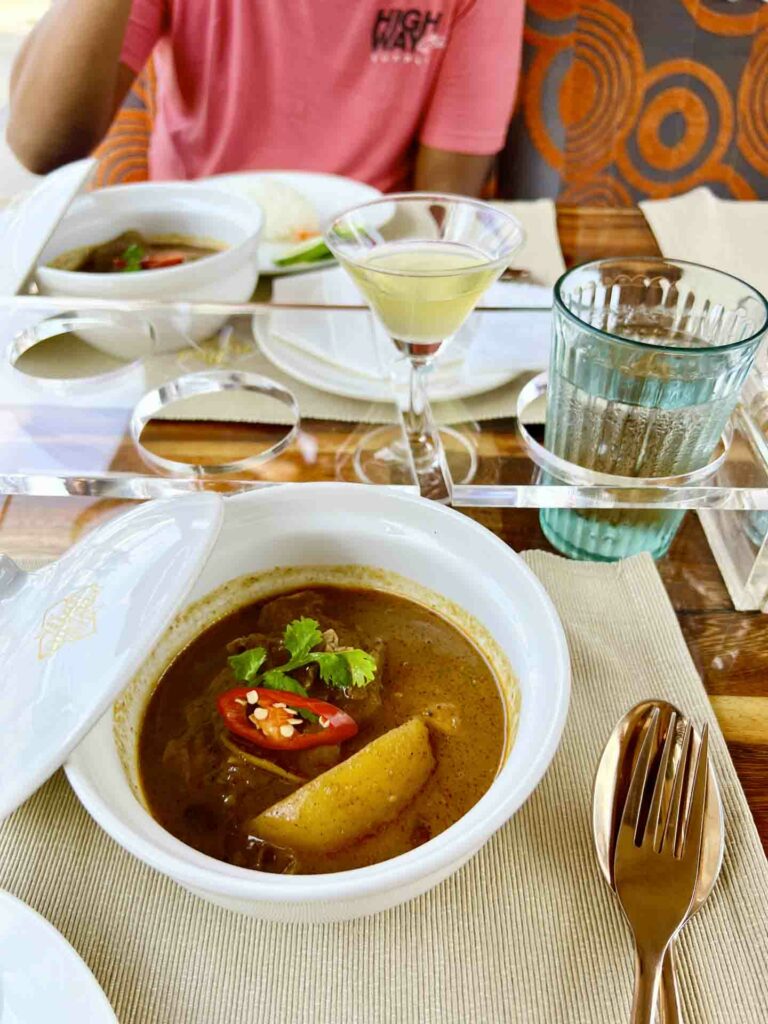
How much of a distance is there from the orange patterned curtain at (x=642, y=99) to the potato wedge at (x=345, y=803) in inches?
107

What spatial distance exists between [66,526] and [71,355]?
1.48 feet

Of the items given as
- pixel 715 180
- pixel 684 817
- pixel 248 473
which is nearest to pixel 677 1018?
pixel 684 817

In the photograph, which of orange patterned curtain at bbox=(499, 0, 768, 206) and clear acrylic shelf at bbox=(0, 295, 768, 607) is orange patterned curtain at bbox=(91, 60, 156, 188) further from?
clear acrylic shelf at bbox=(0, 295, 768, 607)

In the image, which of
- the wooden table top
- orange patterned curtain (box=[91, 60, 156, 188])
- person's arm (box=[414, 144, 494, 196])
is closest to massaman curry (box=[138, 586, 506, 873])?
the wooden table top

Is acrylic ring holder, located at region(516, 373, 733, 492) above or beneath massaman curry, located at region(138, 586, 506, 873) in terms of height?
above

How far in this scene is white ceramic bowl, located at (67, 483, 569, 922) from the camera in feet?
2.22

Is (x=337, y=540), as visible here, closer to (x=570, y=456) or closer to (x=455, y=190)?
(x=570, y=456)

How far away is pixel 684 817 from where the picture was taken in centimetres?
84

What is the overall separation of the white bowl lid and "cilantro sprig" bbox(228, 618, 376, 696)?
0.63 ft

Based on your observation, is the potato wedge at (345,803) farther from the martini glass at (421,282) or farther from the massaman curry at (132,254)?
the massaman curry at (132,254)

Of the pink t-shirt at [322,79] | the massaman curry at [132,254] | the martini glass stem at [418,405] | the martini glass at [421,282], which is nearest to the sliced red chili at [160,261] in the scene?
the massaman curry at [132,254]

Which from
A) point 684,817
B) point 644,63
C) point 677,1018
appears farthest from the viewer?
point 644,63

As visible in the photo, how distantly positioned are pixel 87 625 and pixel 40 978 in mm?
300

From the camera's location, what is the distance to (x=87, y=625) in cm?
79
